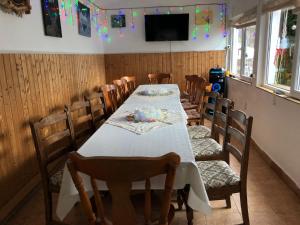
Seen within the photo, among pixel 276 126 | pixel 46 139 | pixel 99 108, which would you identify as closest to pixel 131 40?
pixel 99 108

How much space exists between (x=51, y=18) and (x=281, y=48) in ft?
8.71

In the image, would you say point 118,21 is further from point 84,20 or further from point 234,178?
point 234,178

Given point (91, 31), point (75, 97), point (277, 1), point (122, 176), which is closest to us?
point (122, 176)

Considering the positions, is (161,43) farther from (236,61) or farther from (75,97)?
(75,97)

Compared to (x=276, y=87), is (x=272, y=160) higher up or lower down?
lower down

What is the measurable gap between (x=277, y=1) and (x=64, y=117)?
7.90 ft

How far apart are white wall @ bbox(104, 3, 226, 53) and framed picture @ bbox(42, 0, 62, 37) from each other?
7.20 ft

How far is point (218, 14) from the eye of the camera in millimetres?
5066

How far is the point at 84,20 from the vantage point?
4164 mm

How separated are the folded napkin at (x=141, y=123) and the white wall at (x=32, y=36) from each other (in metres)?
1.13

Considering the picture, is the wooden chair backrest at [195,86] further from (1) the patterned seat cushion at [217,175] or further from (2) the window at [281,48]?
(1) the patterned seat cushion at [217,175]

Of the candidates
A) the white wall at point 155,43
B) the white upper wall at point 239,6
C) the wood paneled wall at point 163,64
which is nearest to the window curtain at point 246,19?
the white upper wall at point 239,6

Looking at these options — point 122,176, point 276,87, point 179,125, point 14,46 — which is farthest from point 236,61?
point 122,176

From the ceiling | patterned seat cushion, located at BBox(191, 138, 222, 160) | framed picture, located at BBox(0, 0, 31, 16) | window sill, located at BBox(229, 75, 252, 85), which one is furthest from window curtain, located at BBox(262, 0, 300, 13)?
framed picture, located at BBox(0, 0, 31, 16)
